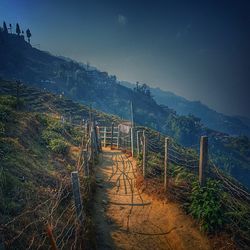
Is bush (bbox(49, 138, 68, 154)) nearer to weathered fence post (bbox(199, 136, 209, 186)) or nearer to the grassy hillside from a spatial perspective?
the grassy hillside

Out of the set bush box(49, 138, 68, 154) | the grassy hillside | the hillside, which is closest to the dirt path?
the grassy hillside

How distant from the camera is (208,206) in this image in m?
6.46

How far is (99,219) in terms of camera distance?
24.3 ft

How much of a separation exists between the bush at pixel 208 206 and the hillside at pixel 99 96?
91.2 meters

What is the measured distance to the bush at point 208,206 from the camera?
6.28 meters

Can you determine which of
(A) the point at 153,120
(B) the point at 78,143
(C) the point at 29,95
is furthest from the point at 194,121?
(B) the point at 78,143

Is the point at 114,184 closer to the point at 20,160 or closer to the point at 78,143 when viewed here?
the point at 20,160

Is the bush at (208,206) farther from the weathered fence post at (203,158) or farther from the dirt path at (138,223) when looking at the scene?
the dirt path at (138,223)

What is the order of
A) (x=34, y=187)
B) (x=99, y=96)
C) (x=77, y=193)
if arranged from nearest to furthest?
(x=77, y=193), (x=34, y=187), (x=99, y=96)

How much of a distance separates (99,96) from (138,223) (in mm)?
124493

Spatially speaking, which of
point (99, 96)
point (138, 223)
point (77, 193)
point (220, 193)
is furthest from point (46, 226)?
point (99, 96)

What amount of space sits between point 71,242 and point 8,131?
7738 millimetres

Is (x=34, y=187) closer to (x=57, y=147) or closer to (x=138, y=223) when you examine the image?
(x=138, y=223)

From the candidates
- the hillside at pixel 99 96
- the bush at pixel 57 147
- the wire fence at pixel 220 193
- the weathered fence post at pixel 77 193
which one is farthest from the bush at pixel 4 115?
the hillside at pixel 99 96
